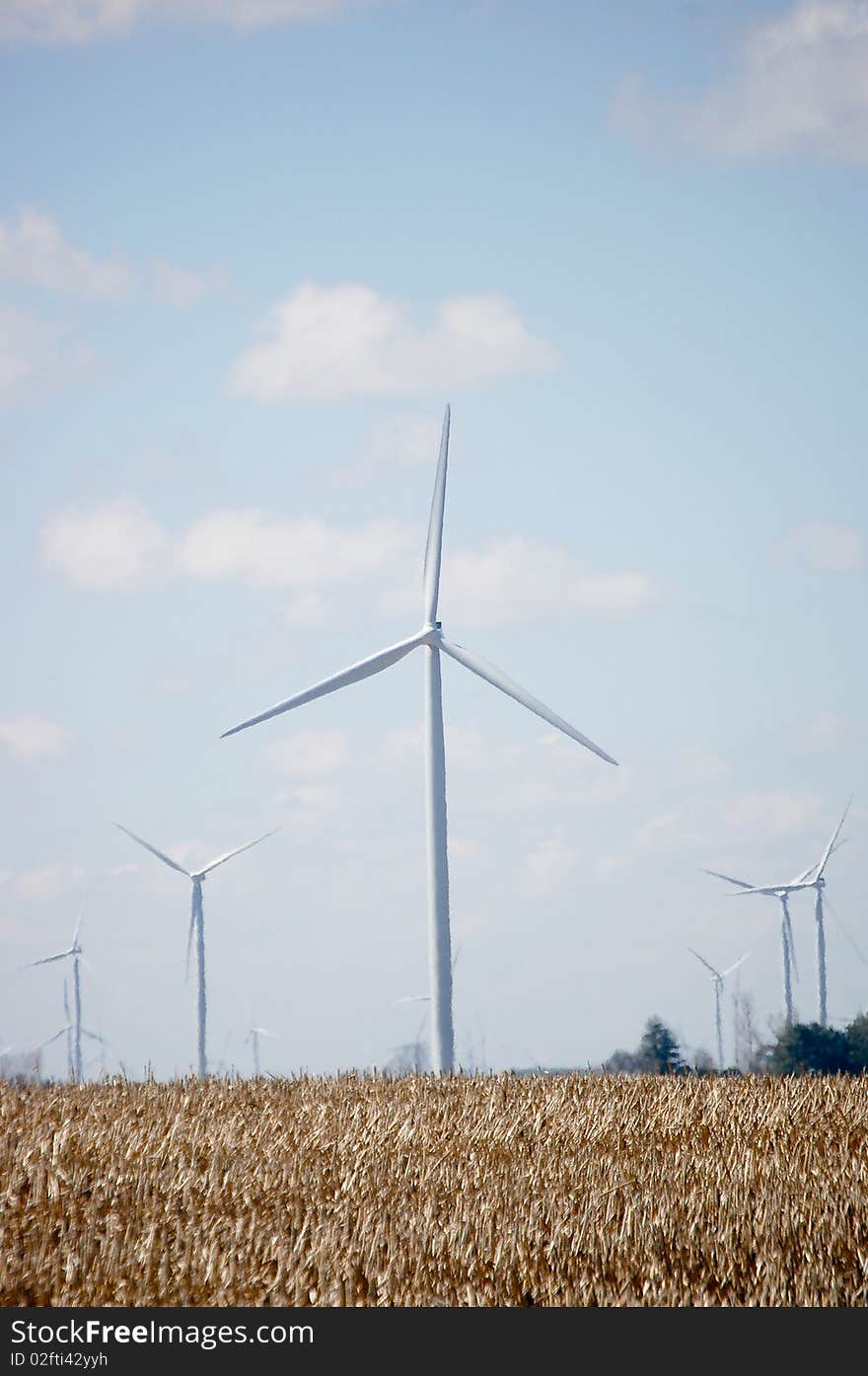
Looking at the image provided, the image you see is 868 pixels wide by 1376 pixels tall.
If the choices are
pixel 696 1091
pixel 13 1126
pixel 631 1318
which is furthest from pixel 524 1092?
pixel 631 1318

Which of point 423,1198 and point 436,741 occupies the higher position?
point 436,741

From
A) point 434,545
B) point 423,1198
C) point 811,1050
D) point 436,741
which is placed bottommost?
point 423,1198

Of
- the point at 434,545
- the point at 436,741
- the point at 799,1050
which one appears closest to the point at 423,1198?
the point at 436,741

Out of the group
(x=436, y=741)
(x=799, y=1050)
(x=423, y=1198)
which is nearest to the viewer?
(x=423, y=1198)

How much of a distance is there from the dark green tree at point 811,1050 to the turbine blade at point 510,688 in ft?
107

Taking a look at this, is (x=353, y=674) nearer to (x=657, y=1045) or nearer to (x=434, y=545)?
(x=434, y=545)

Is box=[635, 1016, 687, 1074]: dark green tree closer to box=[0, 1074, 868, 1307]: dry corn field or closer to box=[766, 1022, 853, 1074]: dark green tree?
box=[766, 1022, 853, 1074]: dark green tree

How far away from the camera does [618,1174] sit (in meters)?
18.8

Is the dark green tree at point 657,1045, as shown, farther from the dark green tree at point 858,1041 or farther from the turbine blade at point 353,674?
the turbine blade at point 353,674

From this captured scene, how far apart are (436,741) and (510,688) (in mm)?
4042

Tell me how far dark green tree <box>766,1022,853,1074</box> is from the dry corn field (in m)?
56.4

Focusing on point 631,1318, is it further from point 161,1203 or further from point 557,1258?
point 161,1203

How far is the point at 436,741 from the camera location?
5075cm

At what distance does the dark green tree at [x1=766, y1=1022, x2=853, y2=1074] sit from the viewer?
79.0 m
